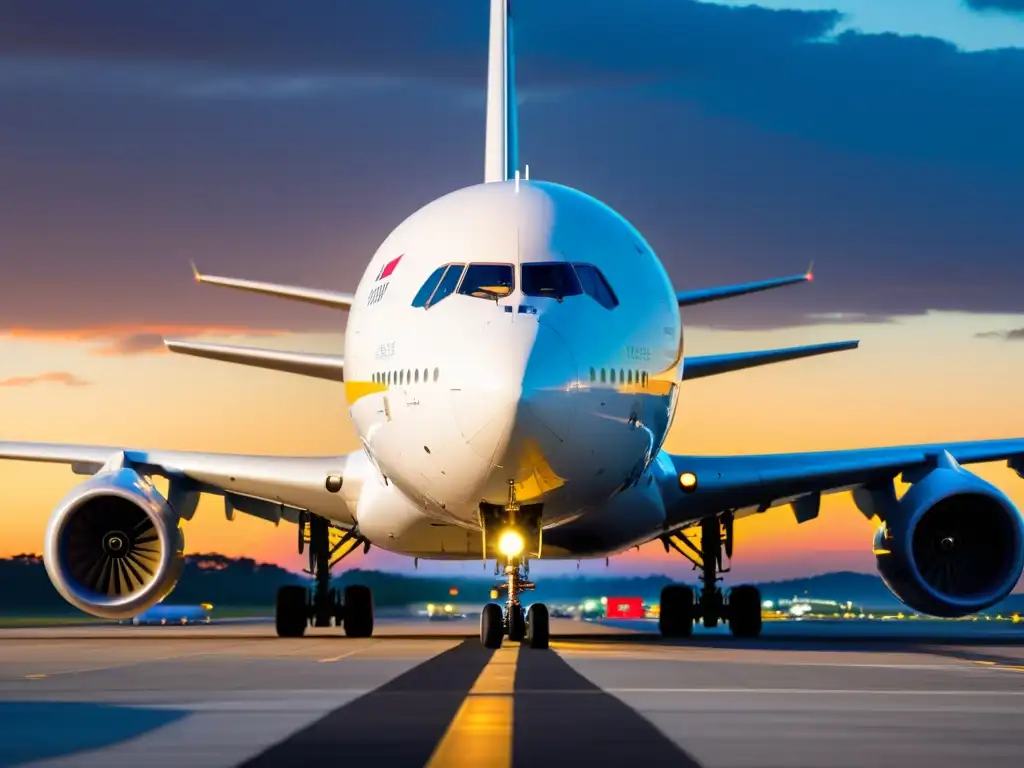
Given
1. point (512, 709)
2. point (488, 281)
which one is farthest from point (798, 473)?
point (512, 709)

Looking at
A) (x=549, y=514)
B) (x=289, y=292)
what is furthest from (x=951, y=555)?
(x=289, y=292)

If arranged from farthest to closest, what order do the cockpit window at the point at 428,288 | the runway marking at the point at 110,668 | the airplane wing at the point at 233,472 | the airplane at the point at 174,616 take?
the airplane at the point at 174,616 → the airplane wing at the point at 233,472 → the cockpit window at the point at 428,288 → the runway marking at the point at 110,668

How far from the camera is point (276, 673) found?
15.4 m

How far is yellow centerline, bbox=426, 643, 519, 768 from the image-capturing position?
324 inches

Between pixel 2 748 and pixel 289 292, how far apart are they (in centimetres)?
1444

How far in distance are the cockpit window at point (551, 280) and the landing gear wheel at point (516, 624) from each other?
3.40m

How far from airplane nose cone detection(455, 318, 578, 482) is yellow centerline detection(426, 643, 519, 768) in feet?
10.4

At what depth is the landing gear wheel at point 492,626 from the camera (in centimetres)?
1939

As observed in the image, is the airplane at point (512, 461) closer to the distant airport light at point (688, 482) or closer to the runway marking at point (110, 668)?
the distant airport light at point (688, 482)

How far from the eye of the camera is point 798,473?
971 inches

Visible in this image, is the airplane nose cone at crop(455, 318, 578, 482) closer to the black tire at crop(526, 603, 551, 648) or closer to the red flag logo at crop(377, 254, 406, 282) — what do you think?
the red flag logo at crop(377, 254, 406, 282)

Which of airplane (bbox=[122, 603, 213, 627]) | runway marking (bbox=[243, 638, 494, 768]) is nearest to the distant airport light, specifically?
runway marking (bbox=[243, 638, 494, 768])

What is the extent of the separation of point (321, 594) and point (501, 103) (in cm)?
841

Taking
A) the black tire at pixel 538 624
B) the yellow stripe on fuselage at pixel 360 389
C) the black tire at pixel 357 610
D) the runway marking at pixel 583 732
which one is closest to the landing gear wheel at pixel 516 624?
the black tire at pixel 538 624
